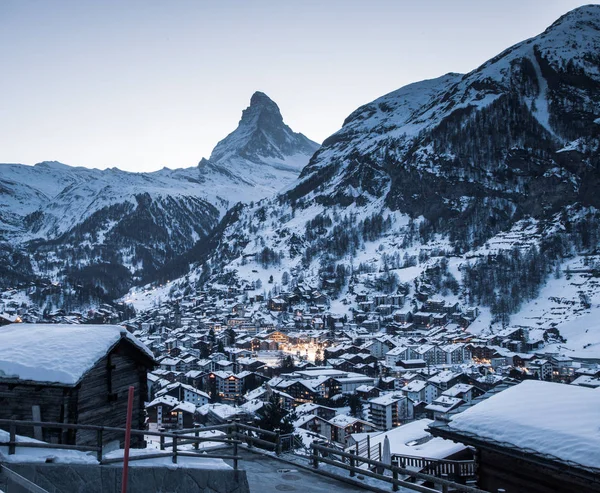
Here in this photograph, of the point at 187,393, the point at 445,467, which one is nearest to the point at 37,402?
the point at 445,467

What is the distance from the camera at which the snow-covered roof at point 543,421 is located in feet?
28.8

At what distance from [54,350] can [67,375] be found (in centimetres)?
119

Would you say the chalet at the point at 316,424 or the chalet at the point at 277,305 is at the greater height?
the chalet at the point at 277,305

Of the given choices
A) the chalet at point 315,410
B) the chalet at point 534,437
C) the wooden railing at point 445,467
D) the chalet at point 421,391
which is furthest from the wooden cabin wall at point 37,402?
the chalet at point 421,391

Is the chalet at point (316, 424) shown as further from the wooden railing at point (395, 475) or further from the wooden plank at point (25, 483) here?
the wooden plank at point (25, 483)

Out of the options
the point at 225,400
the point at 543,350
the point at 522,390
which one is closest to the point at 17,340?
the point at 522,390

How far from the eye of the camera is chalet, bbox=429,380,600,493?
868 cm

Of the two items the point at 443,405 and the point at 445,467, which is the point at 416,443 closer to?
the point at 445,467

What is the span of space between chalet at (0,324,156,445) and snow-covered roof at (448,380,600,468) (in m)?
10.4

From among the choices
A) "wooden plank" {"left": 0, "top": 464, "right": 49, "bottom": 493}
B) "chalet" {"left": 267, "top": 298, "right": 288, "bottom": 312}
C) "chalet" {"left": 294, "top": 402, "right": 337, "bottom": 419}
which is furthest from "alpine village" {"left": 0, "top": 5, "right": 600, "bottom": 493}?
"chalet" {"left": 267, "top": 298, "right": 288, "bottom": 312}

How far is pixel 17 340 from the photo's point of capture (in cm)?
1491

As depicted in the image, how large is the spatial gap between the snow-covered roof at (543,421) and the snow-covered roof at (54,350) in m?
10.3

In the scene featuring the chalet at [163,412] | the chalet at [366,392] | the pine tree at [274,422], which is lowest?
the chalet at [366,392]

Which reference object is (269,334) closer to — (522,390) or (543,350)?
(543,350)
